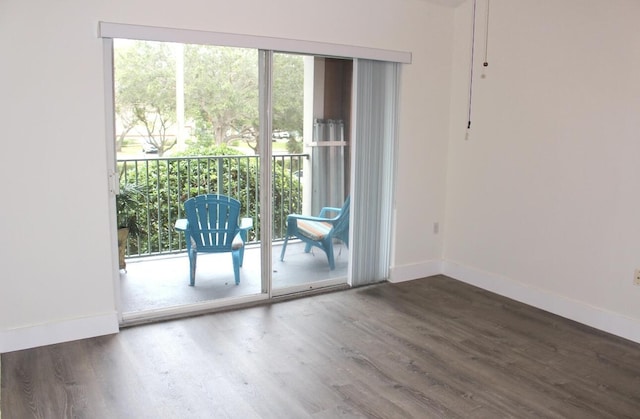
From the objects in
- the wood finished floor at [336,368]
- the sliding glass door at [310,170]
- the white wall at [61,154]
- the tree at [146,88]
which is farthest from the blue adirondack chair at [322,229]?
the white wall at [61,154]

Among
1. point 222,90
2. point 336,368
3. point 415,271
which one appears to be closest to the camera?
point 336,368

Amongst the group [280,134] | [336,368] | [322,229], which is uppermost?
[280,134]

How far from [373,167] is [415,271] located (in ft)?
3.35

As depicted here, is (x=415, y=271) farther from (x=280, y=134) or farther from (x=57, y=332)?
(x=57, y=332)

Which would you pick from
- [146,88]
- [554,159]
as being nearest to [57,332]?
[146,88]

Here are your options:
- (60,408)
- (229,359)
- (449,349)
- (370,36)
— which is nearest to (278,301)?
(229,359)

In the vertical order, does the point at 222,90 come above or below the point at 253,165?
above

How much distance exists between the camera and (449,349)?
11.0ft

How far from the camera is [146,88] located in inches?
145

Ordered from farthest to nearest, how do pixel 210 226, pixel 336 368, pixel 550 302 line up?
pixel 210 226
pixel 550 302
pixel 336 368

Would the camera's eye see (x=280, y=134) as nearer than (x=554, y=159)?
No

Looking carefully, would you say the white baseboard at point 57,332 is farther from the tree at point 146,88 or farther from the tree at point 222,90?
the tree at point 222,90

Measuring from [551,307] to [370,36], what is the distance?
7.96 ft

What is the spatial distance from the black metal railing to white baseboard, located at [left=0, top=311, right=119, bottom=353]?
1055 millimetres
